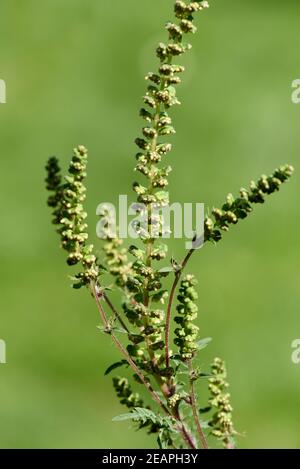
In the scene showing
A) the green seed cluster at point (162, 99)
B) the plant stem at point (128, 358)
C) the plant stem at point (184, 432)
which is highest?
the green seed cluster at point (162, 99)

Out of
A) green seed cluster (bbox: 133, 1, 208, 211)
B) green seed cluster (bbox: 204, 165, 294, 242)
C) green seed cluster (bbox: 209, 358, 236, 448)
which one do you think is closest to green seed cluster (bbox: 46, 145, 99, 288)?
green seed cluster (bbox: 133, 1, 208, 211)

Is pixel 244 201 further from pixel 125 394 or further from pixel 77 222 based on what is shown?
pixel 125 394

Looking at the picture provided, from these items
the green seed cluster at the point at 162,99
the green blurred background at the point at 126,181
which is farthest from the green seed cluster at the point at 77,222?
the green blurred background at the point at 126,181

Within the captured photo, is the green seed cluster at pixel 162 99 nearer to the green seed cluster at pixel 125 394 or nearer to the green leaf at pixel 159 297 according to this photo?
the green leaf at pixel 159 297

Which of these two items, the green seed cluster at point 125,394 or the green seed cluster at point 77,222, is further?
the green seed cluster at point 125,394

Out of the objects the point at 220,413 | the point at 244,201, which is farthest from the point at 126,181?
the point at 244,201

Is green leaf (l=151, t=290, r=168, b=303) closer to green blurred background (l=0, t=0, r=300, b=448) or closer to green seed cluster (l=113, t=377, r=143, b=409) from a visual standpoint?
green seed cluster (l=113, t=377, r=143, b=409)

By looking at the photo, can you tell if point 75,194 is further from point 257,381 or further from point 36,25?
point 36,25
